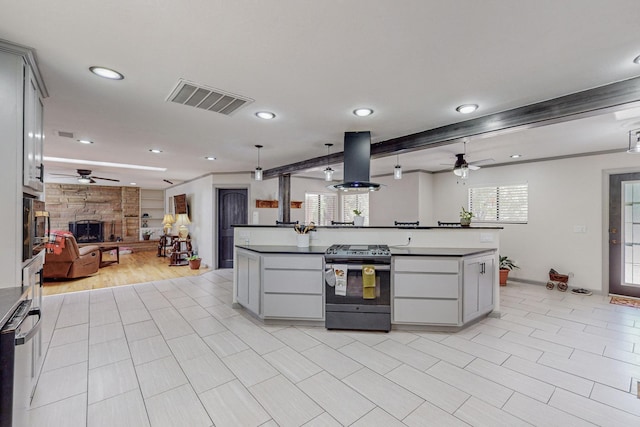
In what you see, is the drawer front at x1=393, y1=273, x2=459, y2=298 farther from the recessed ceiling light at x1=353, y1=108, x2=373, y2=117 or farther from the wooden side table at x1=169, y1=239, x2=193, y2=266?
the wooden side table at x1=169, y1=239, x2=193, y2=266

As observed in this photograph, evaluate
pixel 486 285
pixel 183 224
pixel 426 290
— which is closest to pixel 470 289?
pixel 486 285

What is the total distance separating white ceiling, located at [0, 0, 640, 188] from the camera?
1.50 m

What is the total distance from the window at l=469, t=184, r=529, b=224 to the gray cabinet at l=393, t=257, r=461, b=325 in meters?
2.96

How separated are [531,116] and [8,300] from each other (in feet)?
13.8

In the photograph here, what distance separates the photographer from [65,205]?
29.7 feet

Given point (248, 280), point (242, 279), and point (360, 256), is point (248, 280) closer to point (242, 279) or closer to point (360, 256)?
point (242, 279)

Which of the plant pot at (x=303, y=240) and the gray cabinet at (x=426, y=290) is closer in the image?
the gray cabinet at (x=426, y=290)

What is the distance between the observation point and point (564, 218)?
4977mm

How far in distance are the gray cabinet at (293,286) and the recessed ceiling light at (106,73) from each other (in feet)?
7.11

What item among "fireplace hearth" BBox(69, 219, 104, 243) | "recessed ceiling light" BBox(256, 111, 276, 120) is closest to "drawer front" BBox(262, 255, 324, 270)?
"recessed ceiling light" BBox(256, 111, 276, 120)

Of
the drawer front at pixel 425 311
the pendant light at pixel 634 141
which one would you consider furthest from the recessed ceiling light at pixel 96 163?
the pendant light at pixel 634 141

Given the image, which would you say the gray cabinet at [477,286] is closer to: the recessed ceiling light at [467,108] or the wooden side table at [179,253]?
the recessed ceiling light at [467,108]

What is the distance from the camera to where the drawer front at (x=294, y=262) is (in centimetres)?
321

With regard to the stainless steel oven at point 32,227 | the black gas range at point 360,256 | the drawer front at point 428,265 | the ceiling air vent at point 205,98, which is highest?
the ceiling air vent at point 205,98
